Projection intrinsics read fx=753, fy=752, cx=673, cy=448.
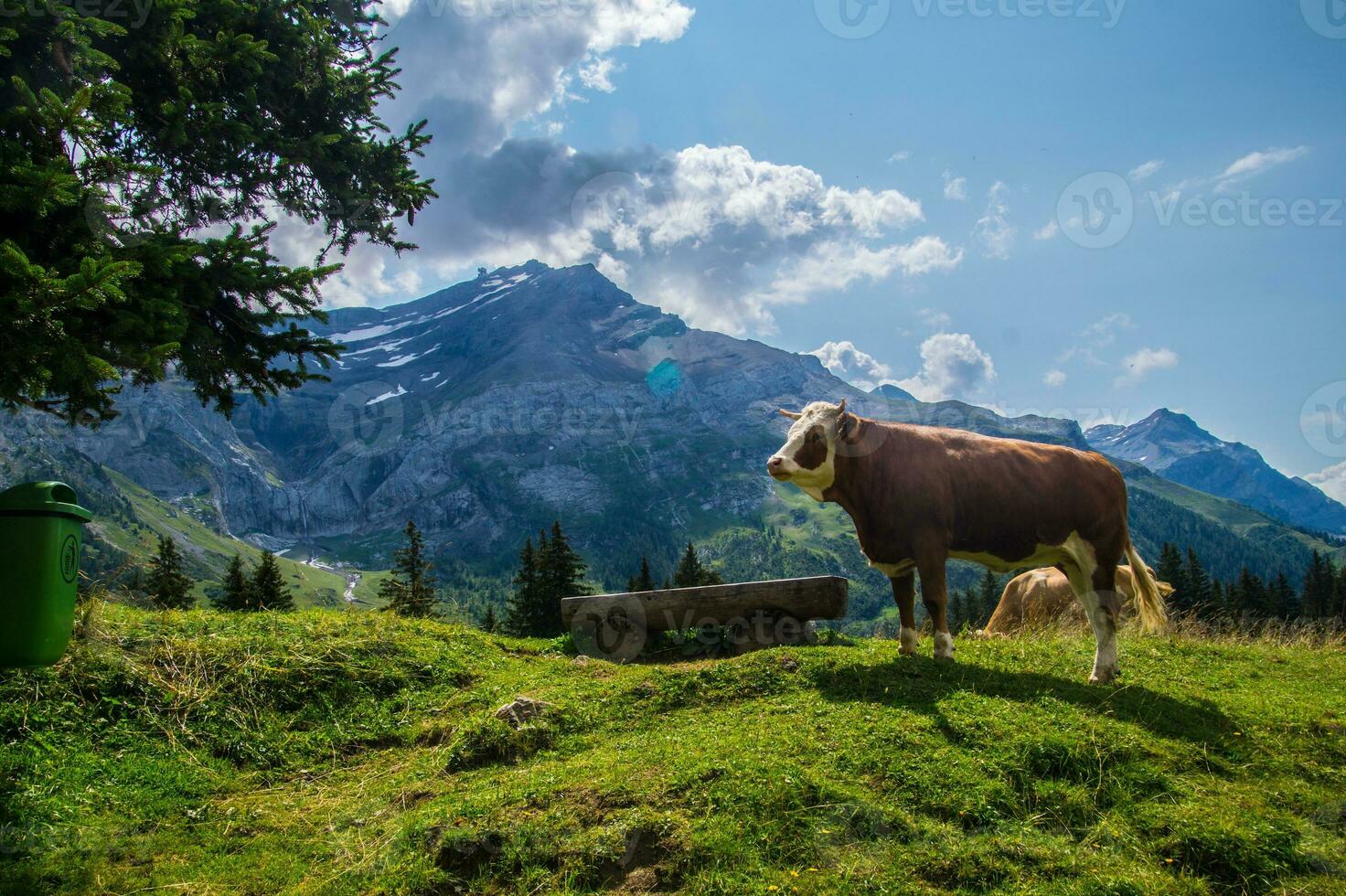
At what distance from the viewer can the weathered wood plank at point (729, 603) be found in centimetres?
1355

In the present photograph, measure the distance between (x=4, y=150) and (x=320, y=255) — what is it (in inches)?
229

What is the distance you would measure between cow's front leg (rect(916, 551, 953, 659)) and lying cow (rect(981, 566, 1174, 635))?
20.0 ft

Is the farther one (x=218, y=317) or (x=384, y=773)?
(x=218, y=317)

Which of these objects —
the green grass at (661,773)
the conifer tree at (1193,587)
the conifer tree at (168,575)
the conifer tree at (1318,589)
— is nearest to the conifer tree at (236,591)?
the conifer tree at (168,575)

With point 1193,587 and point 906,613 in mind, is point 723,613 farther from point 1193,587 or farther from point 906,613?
point 1193,587

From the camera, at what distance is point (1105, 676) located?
9.63 m

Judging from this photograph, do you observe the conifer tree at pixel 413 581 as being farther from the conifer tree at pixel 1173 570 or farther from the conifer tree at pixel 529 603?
the conifer tree at pixel 1173 570

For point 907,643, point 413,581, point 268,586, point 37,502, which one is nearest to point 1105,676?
point 907,643

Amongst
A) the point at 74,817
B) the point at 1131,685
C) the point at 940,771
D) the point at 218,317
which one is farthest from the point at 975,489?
the point at 218,317

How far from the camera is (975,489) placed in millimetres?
10164

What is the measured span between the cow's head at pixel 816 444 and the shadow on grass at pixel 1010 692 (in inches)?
100

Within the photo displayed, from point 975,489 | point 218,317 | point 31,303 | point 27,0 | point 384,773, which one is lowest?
point 384,773

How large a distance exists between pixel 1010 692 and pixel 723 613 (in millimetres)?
5839

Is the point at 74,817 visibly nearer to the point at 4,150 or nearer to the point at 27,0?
the point at 4,150
